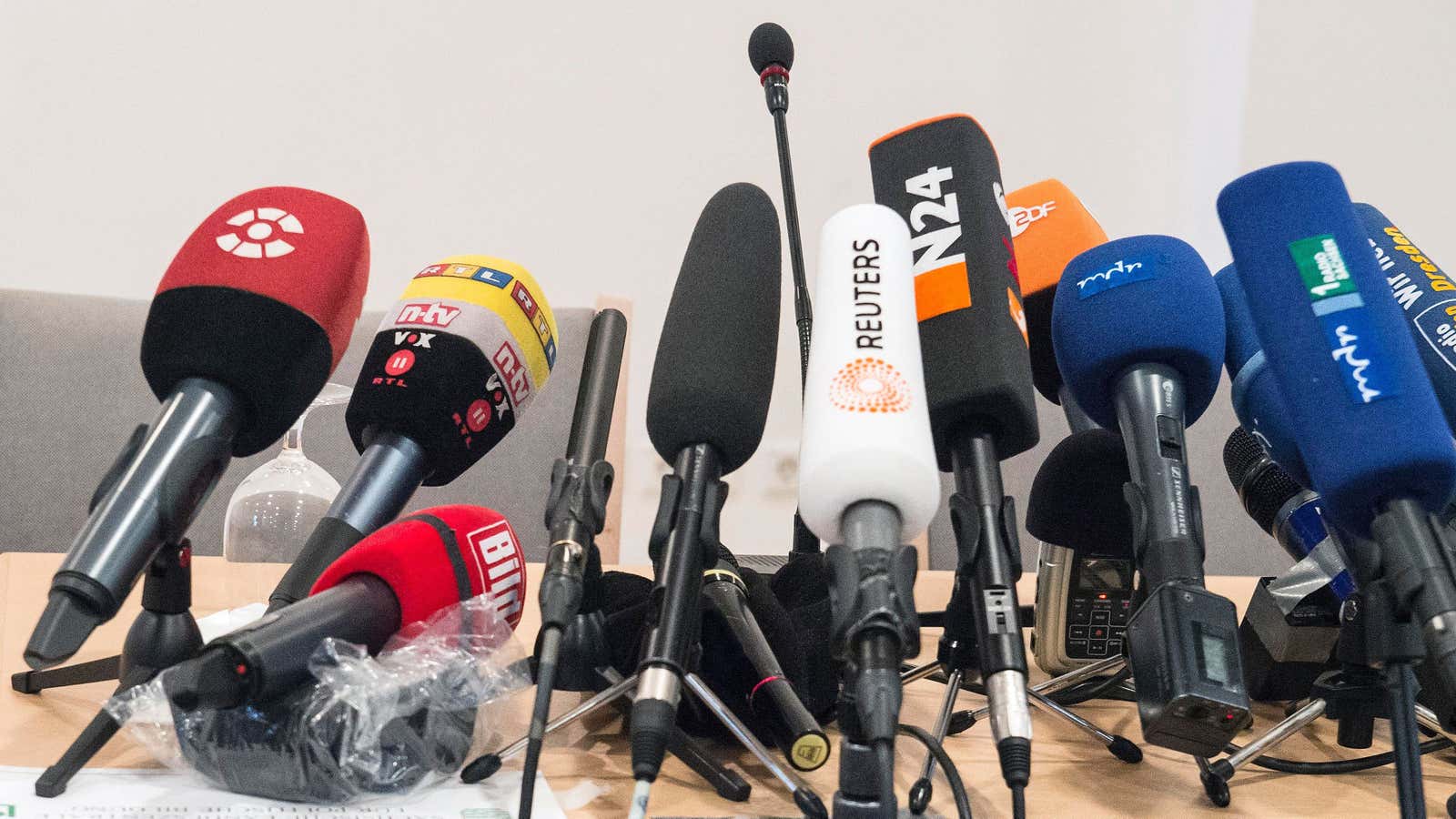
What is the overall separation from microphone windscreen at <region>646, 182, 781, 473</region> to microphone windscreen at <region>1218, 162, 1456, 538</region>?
25 centimetres

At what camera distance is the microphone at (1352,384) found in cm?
48

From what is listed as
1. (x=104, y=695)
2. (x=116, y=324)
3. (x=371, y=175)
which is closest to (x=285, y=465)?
(x=104, y=695)

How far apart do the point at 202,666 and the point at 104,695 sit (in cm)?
26

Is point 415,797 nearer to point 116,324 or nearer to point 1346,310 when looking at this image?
point 1346,310

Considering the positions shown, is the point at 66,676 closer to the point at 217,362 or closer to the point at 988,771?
the point at 217,362

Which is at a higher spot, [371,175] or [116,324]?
[371,175]

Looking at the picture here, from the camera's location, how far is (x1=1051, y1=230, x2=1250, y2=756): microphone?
0.55 metres

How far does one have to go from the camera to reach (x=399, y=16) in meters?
2.22

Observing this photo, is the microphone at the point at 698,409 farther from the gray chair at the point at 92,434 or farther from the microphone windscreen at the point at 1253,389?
the gray chair at the point at 92,434

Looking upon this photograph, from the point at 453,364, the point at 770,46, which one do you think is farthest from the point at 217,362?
the point at 770,46

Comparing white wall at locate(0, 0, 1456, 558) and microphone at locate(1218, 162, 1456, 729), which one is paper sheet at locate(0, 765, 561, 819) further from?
white wall at locate(0, 0, 1456, 558)

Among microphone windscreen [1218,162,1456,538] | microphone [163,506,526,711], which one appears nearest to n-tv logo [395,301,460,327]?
microphone [163,506,526,711]

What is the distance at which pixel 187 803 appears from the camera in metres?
0.53

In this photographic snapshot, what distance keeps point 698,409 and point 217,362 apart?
0.82ft
